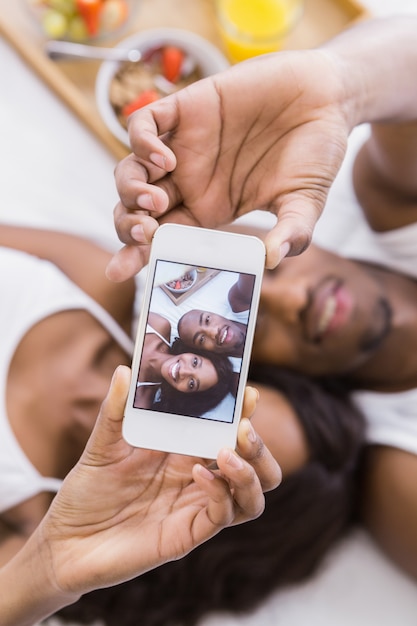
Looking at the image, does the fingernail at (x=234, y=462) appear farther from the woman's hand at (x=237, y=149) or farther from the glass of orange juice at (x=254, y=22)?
the glass of orange juice at (x=254, y=22)

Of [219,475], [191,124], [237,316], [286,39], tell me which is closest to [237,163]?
[191,124]

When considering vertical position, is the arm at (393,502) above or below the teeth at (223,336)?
below

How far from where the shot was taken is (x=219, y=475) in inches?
23.4

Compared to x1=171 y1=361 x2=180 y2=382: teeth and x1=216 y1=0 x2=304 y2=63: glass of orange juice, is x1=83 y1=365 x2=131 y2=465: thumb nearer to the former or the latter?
x1=171 y1=361 x2=180 y2=382: teeth

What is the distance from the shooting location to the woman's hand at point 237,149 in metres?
0.65

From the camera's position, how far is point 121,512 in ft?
2.14

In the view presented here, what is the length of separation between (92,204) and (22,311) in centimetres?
34

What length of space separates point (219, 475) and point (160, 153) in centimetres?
33

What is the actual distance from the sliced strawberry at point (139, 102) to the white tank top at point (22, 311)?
13.9 inches

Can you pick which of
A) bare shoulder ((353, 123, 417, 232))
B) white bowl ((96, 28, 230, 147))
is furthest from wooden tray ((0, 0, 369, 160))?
bare shoulder ((353, 123, 417, 232))

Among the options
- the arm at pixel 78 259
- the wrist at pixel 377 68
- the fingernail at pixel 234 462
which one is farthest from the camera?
the arm at pixel 78 259

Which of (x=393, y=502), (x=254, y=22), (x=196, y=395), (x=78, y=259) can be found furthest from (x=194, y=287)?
(x=254, y=22)

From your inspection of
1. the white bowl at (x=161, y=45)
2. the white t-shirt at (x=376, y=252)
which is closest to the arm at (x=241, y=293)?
the white t-shirt at (x=376, y=252)

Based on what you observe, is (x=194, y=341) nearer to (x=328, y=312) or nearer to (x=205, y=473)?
(x=205, y=473)
